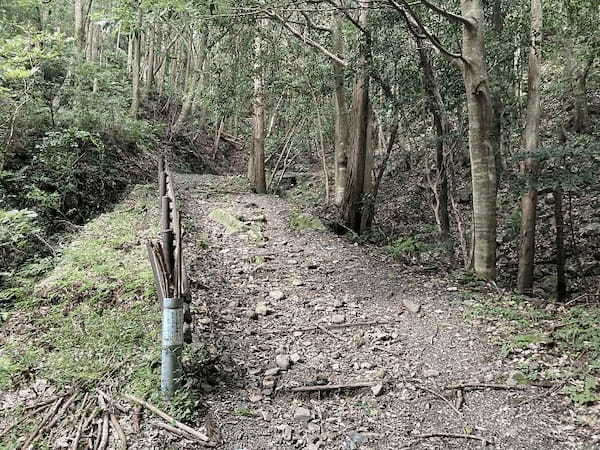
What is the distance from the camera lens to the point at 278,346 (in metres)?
5.17

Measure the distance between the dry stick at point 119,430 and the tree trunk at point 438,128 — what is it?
6.39 meters

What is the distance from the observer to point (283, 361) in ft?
15.6

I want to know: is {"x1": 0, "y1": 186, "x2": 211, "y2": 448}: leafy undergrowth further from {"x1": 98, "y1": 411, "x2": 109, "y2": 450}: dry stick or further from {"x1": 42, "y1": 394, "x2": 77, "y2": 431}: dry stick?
{"x1": 98, "y1": 411, "x2": 109, "y2": 450}: dry stick

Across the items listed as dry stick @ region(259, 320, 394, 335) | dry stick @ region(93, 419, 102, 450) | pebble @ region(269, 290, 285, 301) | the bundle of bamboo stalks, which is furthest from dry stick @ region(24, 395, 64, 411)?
pebble @ region(269, 290, 285, 301)

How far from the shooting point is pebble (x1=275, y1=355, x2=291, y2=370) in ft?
15.4

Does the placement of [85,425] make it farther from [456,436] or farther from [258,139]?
[258,139]

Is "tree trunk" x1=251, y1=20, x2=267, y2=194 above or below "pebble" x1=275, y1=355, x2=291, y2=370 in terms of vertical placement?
above

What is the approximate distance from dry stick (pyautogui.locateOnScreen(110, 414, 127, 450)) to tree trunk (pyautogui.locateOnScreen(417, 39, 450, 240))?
6.39 meters

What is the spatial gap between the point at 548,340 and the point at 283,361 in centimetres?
264

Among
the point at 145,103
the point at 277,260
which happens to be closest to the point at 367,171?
the point at 277,260

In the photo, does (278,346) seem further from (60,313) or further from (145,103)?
(145,103)

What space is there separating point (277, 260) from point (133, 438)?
16.0 ft

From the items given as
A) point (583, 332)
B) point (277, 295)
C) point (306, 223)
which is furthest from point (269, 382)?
point (306, 223)

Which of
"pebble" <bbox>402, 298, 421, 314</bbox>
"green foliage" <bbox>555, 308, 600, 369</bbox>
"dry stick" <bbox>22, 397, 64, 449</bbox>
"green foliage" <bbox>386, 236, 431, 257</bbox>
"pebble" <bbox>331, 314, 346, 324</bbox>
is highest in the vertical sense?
"green foliage" <bbox>386, 236, 431, 257</bbox>
